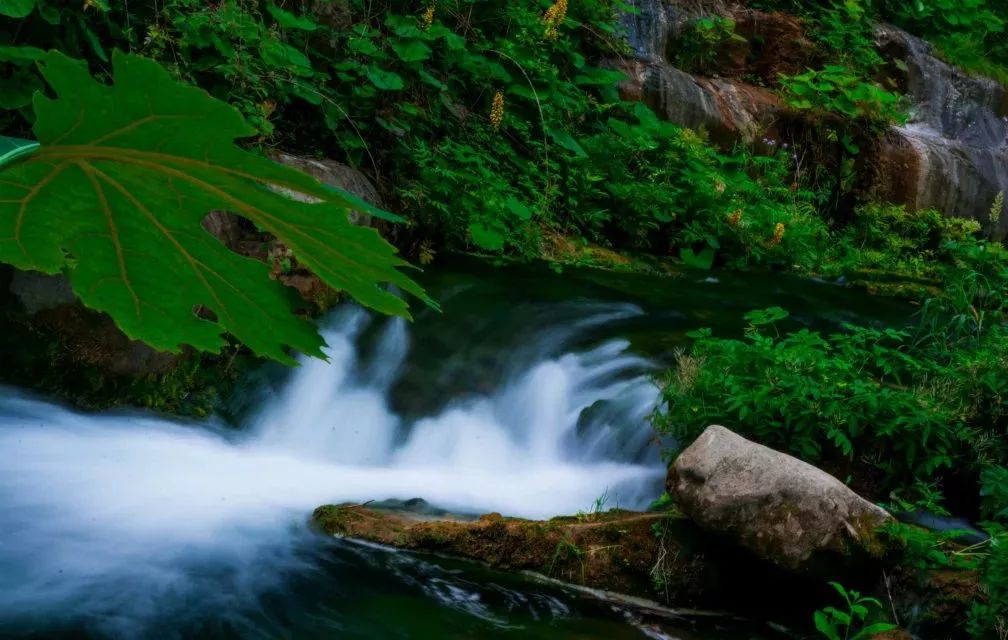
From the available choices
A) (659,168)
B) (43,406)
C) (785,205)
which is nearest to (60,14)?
(43,406)

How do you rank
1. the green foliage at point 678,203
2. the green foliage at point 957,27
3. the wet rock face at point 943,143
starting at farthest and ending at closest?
the green foliage at point 957,27 < the wet rock face at point 943,143 < the green foliage at point 678,203

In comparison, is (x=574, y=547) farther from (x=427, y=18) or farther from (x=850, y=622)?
(x=427, y=18)

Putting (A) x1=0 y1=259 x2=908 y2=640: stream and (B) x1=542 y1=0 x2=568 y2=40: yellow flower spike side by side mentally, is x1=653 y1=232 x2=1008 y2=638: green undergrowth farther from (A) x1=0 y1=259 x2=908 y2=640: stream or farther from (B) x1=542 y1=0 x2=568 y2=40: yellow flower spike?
(B) x1=542 y1=0 x2=568 y2=40: yellow flower spike

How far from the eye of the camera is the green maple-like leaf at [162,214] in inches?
16.0

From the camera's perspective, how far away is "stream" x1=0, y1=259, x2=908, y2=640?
318 centimetres

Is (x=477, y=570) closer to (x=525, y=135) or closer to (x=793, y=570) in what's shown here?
(x=793, y=570)

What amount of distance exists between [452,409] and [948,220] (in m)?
8.30

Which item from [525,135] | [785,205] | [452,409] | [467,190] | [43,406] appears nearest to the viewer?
[43,406]

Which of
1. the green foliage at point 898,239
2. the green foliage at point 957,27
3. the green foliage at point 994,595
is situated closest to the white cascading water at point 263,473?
the green foliage at point 994,595

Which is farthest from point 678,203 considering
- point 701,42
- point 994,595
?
point 994,595

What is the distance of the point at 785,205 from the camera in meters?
10.3

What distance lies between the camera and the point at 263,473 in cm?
437

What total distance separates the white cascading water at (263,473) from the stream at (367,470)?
A: 1 centimetres

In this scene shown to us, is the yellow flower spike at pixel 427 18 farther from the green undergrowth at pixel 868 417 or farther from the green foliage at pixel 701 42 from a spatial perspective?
the green foliage at pixel 701 42
